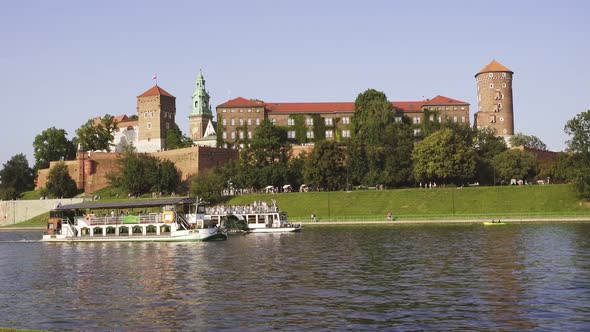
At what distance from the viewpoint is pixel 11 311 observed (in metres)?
23.6

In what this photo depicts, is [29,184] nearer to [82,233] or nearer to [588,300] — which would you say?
[82,233]

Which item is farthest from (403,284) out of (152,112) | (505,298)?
(152,112)

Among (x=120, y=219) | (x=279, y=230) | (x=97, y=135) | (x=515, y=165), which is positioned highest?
(x=97, y=135)

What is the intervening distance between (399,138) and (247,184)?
67.7 feet

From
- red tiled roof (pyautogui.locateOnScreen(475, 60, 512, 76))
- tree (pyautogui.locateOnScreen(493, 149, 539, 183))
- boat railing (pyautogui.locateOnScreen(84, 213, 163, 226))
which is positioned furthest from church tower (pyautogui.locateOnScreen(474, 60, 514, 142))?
boat railing (pyautogui.locateOnScreen(84, 213, 163, 226))

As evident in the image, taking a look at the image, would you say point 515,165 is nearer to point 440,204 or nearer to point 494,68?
point 440,204

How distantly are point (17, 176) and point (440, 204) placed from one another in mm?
75689

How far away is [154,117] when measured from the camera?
125688mm

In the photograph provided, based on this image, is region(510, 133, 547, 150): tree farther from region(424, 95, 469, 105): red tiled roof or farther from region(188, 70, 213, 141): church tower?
region(188, 70, 213, 141): church tower

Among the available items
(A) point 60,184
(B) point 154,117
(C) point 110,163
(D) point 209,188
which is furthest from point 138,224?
(B) point 154,117

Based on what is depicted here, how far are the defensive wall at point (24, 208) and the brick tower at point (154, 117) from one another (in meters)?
26.4

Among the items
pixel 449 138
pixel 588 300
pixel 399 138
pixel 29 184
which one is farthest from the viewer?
pixel 29 184

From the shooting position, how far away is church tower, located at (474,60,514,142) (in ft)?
420

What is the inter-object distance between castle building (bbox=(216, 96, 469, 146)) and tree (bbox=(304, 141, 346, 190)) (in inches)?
1202
